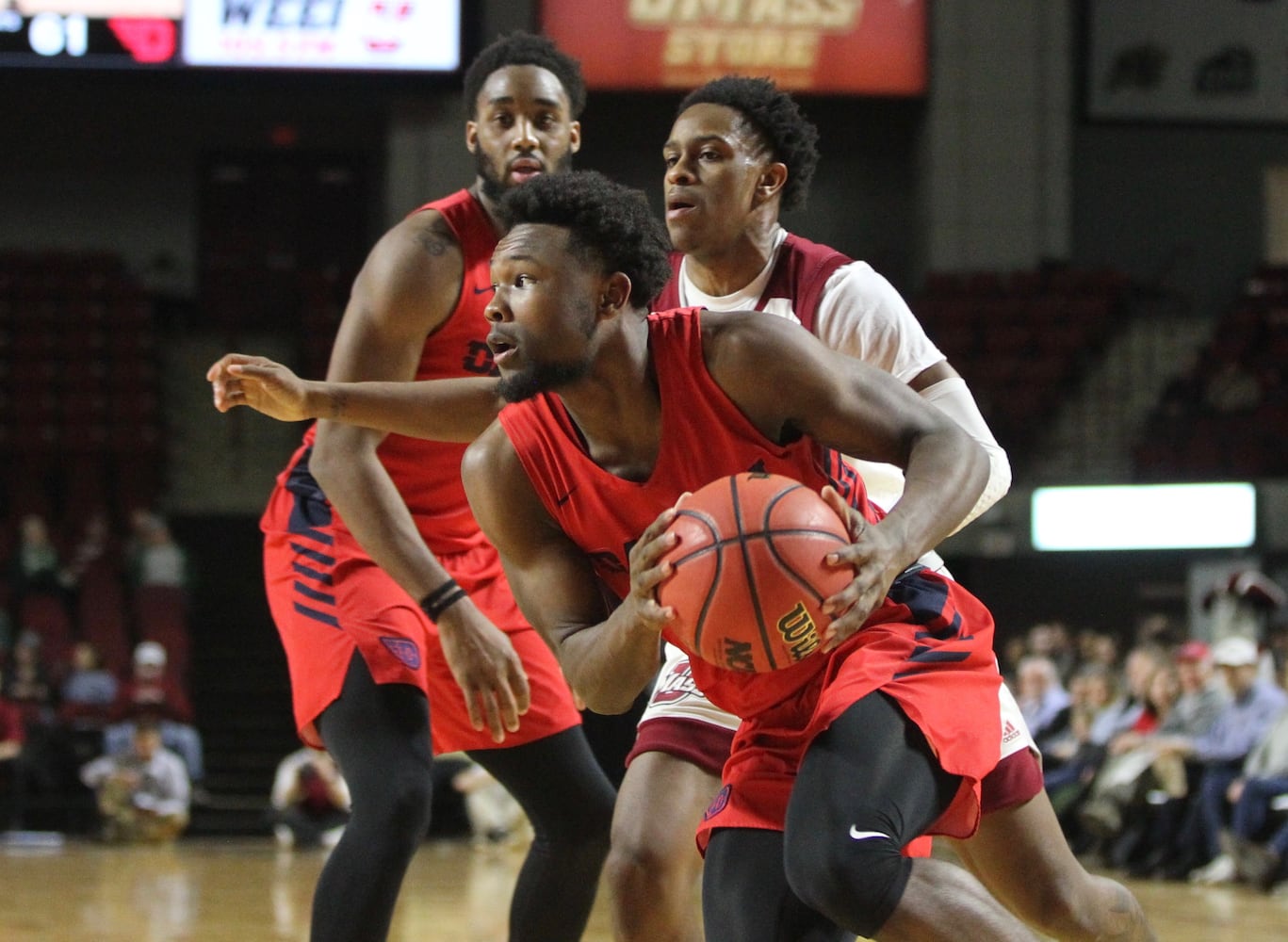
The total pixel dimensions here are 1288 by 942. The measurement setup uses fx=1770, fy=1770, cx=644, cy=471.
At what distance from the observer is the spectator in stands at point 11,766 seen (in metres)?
11.3

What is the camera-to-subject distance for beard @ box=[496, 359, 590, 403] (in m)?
2.72

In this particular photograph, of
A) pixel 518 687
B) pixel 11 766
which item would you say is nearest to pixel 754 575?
pixel 518 687

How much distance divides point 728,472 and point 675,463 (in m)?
0.09

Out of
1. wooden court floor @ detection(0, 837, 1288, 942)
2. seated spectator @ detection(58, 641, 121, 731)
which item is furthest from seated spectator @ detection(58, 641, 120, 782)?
wooden court floor @ detection(0, 837, 1288, 942)

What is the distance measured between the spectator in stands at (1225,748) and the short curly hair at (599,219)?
6.61 metres

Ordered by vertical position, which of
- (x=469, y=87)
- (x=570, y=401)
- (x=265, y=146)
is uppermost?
(x=265, y=146)

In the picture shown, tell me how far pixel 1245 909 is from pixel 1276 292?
9018 millimetres

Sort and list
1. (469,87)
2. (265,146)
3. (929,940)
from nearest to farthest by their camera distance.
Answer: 1. (929,940)
2. (469,87)
3. (265,146)

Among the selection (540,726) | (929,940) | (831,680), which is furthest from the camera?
(540,726)

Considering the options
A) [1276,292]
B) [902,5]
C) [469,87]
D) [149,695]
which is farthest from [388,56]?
[469,87]

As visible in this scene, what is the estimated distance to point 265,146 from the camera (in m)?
17.4

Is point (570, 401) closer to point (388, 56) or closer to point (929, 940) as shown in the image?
point (929, 940)

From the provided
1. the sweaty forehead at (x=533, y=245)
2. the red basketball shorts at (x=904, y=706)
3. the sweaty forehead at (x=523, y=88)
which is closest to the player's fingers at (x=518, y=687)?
the red basketball shorts at (x=904, y=706)

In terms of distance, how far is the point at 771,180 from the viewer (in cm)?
334
